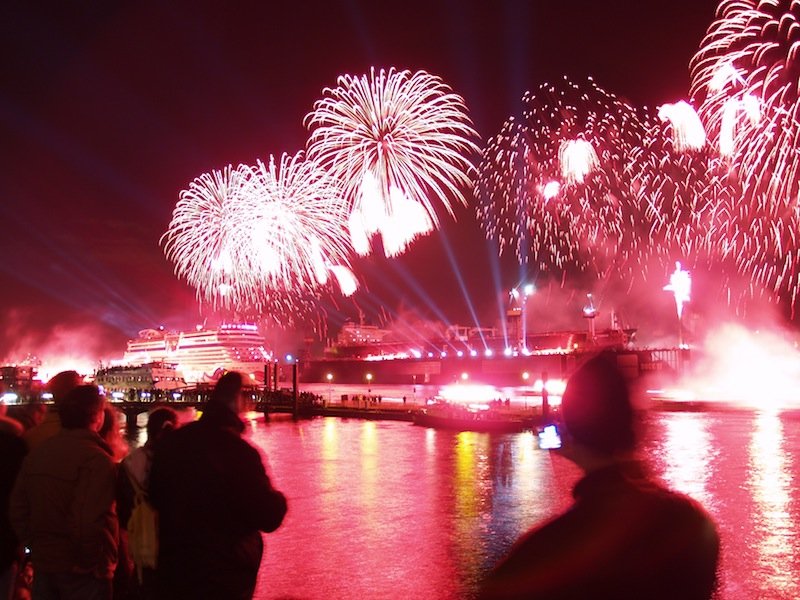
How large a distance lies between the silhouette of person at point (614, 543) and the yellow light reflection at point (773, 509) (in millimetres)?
7595

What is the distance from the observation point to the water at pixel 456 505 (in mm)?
9297

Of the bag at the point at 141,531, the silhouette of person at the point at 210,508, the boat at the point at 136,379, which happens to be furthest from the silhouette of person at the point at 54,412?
the boat at the point at 136,379

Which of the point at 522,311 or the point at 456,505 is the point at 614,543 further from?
the point at 522,311

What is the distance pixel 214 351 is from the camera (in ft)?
347

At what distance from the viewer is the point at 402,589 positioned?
8789 mm

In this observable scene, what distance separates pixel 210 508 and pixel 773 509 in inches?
534

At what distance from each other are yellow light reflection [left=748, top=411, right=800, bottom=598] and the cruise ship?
→ 84.1 metres

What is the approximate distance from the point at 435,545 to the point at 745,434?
885 inches

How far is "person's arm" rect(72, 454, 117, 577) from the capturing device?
13.9 ft

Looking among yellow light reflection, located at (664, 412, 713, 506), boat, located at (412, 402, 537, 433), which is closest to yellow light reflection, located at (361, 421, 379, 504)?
boat, located at (412, 402, 537, 433)

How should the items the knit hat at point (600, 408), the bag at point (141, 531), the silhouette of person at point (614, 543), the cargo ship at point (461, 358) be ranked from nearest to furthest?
the silhouette of person at point (614, 543), the knit hat at point (600, 408), the bag at point (141, 531), the cargo ship at point (461, 358)

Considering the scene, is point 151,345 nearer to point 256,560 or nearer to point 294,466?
Answer: point 294,466

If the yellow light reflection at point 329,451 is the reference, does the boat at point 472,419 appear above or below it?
above

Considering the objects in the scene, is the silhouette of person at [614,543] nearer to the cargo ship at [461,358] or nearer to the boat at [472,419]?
the boat at [472,419]
